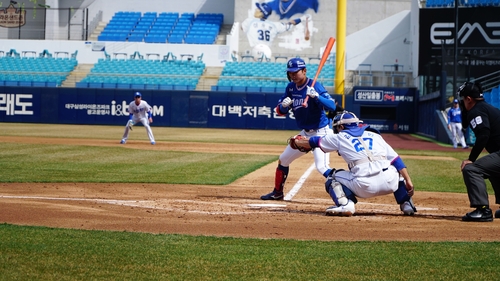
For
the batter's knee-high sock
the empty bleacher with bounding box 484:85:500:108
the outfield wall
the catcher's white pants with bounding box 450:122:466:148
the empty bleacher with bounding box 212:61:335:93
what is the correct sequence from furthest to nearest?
the empty bleacher with bounding box 212:61:335:93 < the outfield wall < the empty bleacher with bounding box 484:85:500:108 < the catcher's white pants with bounding box 450:122:466:148 < the batter's knee-high sock

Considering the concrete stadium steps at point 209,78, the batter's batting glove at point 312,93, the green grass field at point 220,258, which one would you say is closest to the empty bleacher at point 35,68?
the concrete stadium steps at point 209,78

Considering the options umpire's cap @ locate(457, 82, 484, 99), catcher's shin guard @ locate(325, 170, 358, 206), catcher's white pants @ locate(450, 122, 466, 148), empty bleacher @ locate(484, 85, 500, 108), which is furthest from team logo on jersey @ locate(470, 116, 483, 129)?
empty bleacher @ locate(484, 85, 500, 108)

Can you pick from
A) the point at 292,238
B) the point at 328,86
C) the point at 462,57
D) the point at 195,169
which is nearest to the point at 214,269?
the point at 292,238

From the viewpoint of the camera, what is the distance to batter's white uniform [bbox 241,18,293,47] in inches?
2105

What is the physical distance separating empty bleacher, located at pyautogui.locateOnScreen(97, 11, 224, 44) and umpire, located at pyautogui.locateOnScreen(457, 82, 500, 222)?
43.7 m

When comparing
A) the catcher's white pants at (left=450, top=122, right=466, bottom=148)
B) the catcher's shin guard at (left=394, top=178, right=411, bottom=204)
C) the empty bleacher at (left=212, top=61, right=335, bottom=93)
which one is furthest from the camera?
the empty bleacher at (left=212, top=61, right=335, bottom=93)

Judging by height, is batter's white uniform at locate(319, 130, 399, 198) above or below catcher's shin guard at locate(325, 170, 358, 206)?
above

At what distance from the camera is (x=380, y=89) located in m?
41.8

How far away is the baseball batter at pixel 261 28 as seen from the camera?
5350 cm

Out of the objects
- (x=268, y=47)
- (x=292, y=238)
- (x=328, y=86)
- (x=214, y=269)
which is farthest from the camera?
(x=268, y=47)

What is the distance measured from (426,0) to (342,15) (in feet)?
21.9

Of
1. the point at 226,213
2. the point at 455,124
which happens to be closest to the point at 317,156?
the point at 226,213

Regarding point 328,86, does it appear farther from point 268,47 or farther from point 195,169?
point 195,169

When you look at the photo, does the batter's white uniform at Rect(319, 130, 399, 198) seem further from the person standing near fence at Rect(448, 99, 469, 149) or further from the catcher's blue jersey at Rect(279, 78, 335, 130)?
the person standing near fence at Rect(448, 99, 469, 149)
